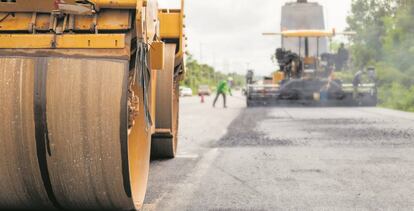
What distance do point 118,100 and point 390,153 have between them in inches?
225

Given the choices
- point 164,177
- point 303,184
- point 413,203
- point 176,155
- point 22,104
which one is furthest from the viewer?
point 176,155

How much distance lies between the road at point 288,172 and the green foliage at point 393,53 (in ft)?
55.8

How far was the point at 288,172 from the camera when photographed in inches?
279

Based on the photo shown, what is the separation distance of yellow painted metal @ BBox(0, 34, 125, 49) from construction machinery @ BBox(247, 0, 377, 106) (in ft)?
68.5

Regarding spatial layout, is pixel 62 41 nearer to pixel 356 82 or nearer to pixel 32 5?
pixel 32 5

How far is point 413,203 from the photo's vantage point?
5.27 m

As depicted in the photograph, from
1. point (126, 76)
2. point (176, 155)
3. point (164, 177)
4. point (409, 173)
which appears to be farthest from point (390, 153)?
point (126, 76)

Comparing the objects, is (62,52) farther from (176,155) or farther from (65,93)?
(176,155)

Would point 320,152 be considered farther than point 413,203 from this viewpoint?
Yes

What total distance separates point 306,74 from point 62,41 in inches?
882

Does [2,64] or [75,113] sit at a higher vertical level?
[2,64]

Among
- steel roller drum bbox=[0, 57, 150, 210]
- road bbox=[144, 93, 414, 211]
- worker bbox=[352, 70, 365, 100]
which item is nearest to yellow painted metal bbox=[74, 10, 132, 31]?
steel roller drum bbox=[0, 57, 150, 210]

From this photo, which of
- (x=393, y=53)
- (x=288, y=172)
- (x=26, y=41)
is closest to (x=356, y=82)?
(x=393, y=53)

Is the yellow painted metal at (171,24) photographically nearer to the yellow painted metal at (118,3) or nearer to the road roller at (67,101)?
the road roller at (67,101)
